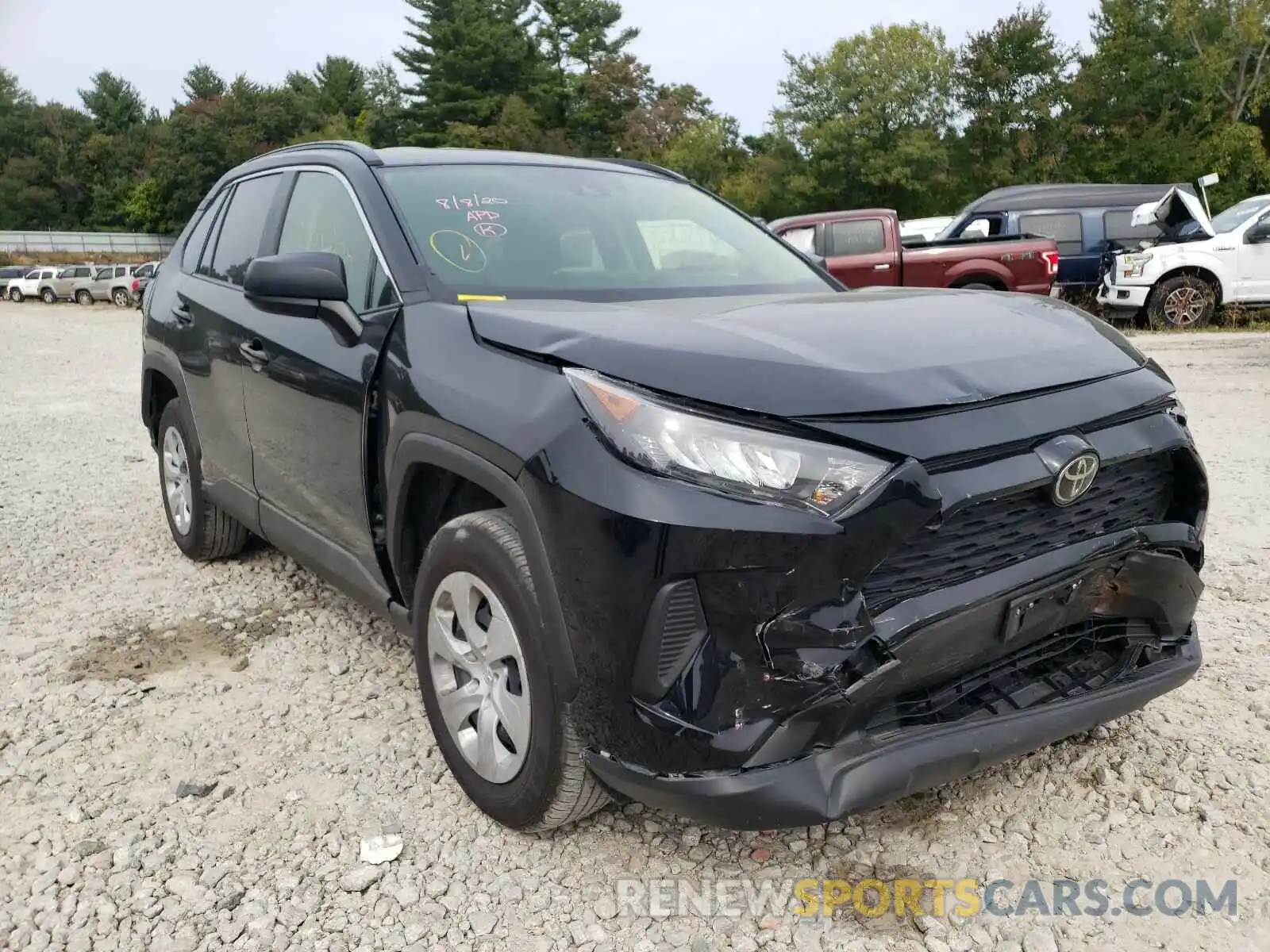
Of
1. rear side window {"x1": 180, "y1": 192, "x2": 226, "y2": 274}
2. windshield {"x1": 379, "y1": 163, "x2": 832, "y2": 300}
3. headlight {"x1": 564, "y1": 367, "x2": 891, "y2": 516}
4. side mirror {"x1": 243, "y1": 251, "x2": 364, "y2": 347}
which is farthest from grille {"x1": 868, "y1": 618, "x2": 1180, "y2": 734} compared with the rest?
rear side window {"x1": 180, "y1": 192, "x2": 226, "y2": 274}

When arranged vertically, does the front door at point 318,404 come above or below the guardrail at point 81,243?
above

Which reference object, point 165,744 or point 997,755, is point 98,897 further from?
point 997,755

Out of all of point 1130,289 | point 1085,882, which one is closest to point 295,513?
point 1085,882

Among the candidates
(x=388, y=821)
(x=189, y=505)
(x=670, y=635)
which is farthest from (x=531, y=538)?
(x=189, y=505)

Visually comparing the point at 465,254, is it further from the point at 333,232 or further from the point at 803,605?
the point at 803,605

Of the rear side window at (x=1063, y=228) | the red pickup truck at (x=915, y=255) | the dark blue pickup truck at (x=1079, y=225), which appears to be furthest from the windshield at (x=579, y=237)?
the rear side window at (x=1063, y=228)

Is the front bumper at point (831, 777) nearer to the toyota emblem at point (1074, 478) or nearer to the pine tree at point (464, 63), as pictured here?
the toyota emblem at point (1074, 478)

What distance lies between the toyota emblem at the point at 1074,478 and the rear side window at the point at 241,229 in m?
2.87

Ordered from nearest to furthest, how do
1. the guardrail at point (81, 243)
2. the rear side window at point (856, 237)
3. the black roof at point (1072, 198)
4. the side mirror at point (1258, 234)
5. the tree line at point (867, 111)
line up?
the side mirror at point (1258, 234)
the rear side window at point (856, 237)
the black roof at point (1072, 198)
the tree line at point (867, 111)
the guardrail at point (81, 243)

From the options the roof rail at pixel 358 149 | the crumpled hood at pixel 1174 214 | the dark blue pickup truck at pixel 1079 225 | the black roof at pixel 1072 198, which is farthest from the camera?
the black roof at pixel 1072 198

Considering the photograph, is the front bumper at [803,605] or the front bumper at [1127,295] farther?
the front bumper at [1127,295]

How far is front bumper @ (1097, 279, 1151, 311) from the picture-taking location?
1317cm

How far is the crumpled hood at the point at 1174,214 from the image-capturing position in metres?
13.1

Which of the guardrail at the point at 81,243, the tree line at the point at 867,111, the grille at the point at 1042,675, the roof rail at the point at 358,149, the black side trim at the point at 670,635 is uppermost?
the tree line at the point at 867,111
